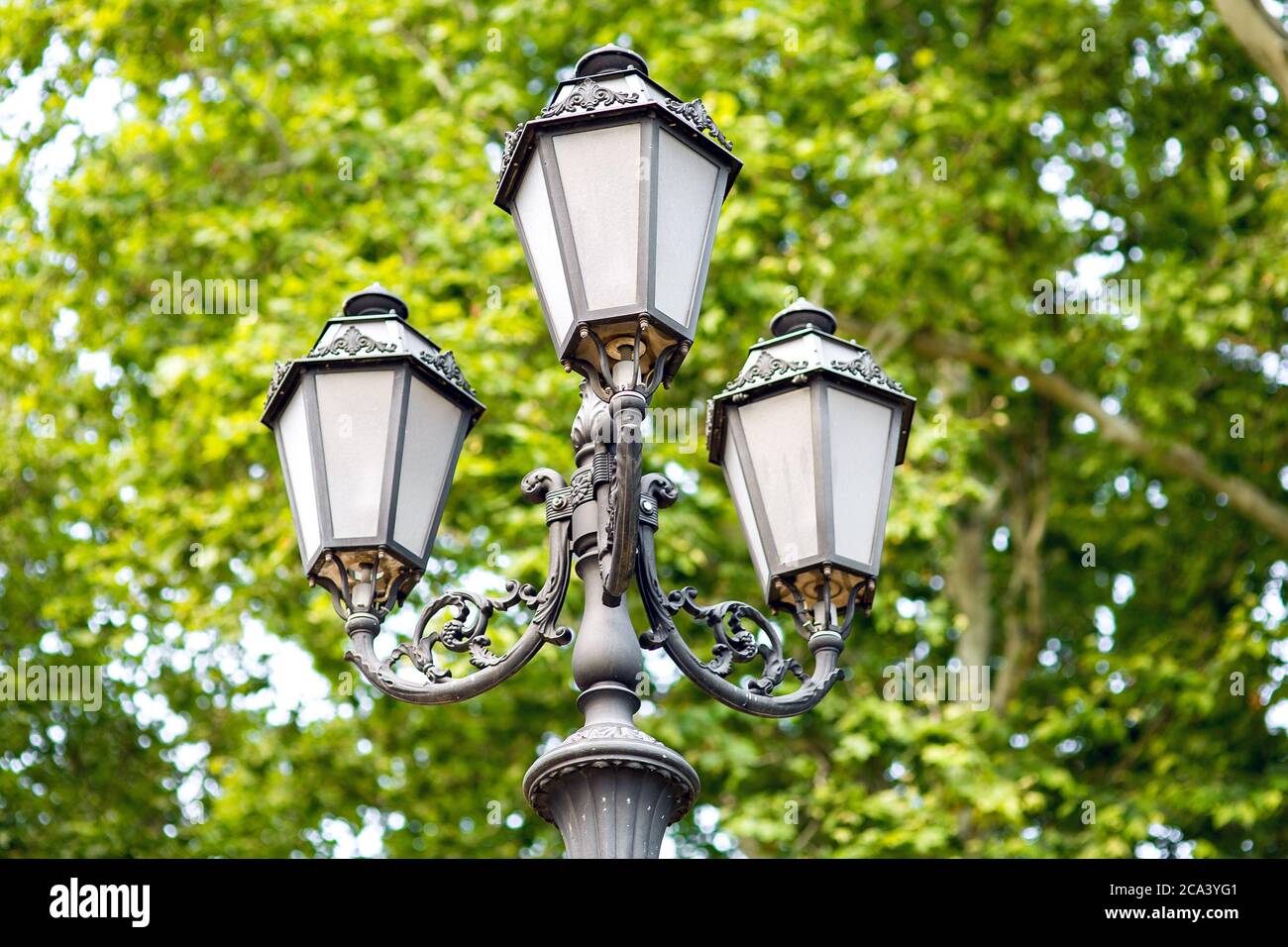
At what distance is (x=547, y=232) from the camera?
181 inches

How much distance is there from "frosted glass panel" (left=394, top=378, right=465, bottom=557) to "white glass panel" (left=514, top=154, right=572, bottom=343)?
554 mm

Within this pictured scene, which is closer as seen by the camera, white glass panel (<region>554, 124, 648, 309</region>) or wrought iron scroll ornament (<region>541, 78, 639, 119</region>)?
white glass panel (<region>554, 124, 648, 309</region>)

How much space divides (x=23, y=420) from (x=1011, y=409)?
7330mm

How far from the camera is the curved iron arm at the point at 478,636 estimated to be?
451 cm

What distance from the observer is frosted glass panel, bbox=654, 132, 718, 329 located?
14.6ft

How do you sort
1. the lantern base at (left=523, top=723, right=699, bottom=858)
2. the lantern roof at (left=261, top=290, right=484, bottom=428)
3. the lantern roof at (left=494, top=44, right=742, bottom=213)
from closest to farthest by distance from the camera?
the lantern base at (left=523, top=723, right=699, bottom=858)
the lantern roof at (left=494, top=44, right=742, bottom=213)
the lantern roof at (left=261, top=290, right=484, bottom=428)

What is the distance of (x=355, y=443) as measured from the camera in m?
4.95

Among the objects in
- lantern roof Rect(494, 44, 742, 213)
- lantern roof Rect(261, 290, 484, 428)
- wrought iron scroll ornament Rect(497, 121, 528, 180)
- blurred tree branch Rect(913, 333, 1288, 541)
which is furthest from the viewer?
blurred tree branch Rect(913, 333, 1288, 541)

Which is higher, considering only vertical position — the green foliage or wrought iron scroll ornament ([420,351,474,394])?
the green foliage

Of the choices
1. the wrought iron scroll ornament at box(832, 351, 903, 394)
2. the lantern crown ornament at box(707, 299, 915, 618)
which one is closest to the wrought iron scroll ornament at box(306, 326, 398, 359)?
the lantern crown ornament at box(707, 299, 915, 618)

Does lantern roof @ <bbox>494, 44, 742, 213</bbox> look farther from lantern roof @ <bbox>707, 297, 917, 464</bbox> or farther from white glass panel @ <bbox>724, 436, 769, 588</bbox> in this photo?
white glass panel @ <bbox>724, 436, 769, 588</bbox>

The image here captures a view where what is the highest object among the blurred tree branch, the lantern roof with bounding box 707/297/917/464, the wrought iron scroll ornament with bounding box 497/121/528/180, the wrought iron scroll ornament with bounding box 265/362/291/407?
the blurred tree branch

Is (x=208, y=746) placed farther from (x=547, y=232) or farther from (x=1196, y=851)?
(x=547, y=232)

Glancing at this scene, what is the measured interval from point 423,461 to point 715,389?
761 centimetres
